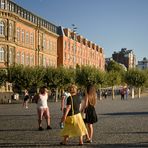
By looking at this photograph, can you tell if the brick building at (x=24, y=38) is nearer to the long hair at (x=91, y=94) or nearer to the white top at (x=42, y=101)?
the white top at (x=42, y=101)

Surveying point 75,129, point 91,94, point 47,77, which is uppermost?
point 47,77

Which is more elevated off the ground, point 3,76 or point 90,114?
point 3,76

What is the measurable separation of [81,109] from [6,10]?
5193cm

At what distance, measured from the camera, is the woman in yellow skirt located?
43.9 feet

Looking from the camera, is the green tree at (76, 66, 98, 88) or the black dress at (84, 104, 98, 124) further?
the green tree at (76, 66, 98, 88)

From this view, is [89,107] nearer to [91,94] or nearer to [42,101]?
[91,94]

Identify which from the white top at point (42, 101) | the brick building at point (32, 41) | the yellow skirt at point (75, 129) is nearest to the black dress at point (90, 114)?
the yellow skirt at point (75, 129)

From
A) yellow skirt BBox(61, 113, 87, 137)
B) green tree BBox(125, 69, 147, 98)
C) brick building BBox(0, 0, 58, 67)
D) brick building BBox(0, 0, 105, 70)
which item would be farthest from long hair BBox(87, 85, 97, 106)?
green tree BBox(125, 69, 147, 98)

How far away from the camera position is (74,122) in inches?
532

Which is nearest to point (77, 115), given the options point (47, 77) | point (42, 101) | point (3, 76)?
point (42, 101)

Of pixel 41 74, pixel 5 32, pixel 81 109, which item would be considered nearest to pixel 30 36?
pixel 5 32

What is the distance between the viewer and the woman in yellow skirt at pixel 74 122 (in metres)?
13.4

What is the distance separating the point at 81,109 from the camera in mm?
14883

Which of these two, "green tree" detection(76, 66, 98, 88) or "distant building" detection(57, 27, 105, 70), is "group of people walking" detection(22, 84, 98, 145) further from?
"distant building" detection(57, 27, 105, 70)
